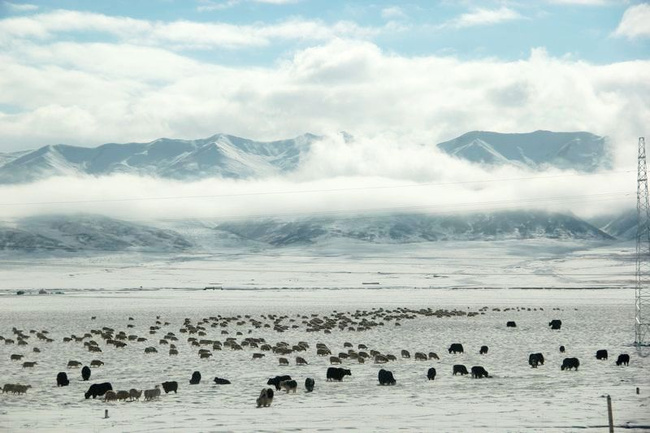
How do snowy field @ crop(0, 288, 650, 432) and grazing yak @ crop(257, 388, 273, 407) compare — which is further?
grazing yak @ crop(257, 388, 273, 407)

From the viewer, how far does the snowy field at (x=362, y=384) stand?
1870cm

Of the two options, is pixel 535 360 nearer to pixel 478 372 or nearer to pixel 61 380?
pixel 478 372

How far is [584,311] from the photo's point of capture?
63.2 m

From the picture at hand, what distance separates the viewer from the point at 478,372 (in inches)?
1037

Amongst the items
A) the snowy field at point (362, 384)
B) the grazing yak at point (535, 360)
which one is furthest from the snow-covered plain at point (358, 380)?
the grazing yak at point (535, 360)

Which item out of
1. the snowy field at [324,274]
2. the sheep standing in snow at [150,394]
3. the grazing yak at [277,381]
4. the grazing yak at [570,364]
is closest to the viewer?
the sheep standing in snow at [150,394]

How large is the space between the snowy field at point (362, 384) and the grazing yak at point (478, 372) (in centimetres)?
36

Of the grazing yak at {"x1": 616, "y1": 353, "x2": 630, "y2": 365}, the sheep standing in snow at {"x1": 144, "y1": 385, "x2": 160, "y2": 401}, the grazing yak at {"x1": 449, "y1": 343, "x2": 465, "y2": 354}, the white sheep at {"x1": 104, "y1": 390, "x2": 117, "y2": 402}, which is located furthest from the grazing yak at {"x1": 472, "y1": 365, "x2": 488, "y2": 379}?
the white sheep at {"x1": 104, "y1": 390, "x2": 117, "y2": 402}

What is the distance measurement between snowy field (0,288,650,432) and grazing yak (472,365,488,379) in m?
0.36

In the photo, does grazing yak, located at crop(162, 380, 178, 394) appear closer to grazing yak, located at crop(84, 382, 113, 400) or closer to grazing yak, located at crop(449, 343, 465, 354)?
grazing yak, located at crop(84, 382, 113, 400)

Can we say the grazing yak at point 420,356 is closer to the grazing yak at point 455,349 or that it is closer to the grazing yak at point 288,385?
the grazing yak at point 455,349

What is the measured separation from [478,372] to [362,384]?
397 cm

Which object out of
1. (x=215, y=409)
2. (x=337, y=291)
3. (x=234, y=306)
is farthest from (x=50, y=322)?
(x=337, y=291)

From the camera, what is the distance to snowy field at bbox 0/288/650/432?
61.4 ft
